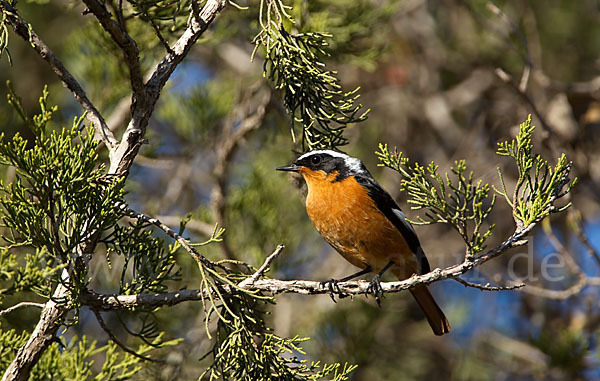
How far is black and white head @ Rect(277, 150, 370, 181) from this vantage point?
151 inches

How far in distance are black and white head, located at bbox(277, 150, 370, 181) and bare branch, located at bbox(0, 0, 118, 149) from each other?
4.59ft

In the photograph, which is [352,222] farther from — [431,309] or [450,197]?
[450,197]

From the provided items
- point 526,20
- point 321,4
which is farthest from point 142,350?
point 526,20

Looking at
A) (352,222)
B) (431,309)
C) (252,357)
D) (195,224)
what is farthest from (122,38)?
(431,309)

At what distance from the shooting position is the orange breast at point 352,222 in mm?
3672

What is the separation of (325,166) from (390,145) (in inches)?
120

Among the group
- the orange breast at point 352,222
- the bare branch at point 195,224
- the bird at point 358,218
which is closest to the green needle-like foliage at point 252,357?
the bird at point 358,218

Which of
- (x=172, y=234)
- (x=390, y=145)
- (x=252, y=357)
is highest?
(x=172, y=234)

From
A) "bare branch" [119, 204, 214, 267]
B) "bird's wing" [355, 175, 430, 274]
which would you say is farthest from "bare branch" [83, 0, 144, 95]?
"bird's wing" [355, 175, 430, 274]

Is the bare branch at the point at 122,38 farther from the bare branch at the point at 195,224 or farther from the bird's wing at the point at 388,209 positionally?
the bare branch at the point at 195,224

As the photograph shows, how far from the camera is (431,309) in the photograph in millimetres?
4047

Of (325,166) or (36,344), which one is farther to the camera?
(325,166)

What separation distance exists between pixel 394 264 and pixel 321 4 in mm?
1967

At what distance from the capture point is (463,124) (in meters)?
7.46
